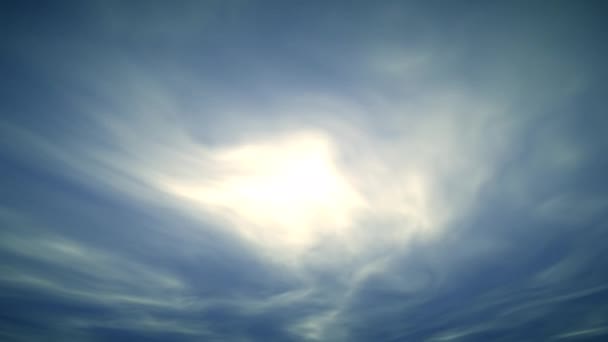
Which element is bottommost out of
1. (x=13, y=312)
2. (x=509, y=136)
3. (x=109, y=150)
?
(x=13, y=312)

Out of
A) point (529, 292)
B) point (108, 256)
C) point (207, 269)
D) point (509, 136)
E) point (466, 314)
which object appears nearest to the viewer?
point (509, 136)

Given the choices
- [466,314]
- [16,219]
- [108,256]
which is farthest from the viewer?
[466,314]

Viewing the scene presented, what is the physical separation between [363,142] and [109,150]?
609 centimetres

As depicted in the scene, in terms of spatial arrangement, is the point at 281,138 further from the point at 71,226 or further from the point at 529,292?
the point at 529,292

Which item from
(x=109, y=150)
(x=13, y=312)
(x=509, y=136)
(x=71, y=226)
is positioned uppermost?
(x=509, y=136)

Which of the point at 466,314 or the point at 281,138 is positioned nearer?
the point at 281,138

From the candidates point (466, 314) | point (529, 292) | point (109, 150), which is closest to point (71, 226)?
point (109, 150)

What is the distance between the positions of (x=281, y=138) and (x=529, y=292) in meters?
11.3

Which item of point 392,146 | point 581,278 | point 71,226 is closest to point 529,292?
point 581,278

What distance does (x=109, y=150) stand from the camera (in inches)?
258

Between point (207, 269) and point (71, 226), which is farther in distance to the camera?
point (207, 269)

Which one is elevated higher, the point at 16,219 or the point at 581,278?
the point at 16,219

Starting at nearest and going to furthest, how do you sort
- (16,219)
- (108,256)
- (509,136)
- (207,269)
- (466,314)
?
(509,136)
(16,219)
(108,256)
(207,269)
(466,314)

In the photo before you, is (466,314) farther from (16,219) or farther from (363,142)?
(16,219)
